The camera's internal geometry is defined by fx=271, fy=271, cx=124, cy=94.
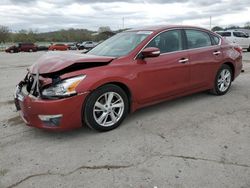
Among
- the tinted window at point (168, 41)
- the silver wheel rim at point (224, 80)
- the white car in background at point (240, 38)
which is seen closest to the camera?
the tinted window at point (168, 41)

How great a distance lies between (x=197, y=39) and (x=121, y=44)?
1593 millimetres

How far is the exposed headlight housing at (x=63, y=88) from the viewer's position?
358 cm

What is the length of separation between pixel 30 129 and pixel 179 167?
2.42 meters

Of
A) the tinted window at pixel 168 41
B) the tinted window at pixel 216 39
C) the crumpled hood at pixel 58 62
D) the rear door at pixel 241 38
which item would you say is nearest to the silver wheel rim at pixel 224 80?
the tinted window at pixel 216 39

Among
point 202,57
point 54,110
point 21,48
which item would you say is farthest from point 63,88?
point 21,48

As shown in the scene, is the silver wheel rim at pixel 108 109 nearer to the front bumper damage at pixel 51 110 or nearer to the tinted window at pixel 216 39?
the front bumper damage at pixel 51 110

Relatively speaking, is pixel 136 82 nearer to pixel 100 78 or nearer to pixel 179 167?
pixel 100 78

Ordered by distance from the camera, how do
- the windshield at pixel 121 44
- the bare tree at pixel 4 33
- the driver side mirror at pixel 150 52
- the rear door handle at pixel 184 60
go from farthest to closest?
1. the bare tree at pixel 4 33
2. the rear door handle at pixel 184 60
3. the windshield at pixel 121 44
4. the driver side mirror at pixel 150 52

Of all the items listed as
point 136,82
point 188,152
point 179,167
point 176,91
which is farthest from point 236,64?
point 179,167

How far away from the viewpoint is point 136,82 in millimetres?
4211

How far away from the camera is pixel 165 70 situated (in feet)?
15.0

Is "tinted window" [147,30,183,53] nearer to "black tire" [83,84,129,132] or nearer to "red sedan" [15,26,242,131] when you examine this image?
"red sedan" [15,26,242,131]

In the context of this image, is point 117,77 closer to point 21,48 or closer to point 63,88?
point 63,88

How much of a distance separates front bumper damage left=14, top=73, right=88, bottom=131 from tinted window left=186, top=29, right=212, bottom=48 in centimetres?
250
